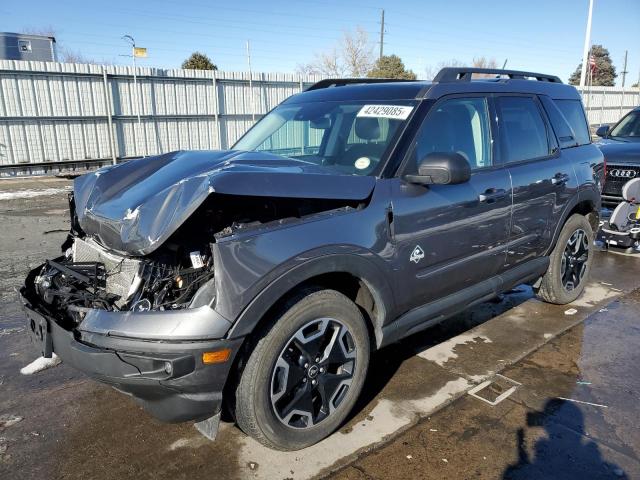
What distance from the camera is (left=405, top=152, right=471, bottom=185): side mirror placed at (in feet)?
9.05

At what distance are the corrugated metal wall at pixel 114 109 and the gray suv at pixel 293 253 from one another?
11661 millimetres

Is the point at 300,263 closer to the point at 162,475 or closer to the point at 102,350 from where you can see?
the point at 102,350

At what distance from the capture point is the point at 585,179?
14.9 ft

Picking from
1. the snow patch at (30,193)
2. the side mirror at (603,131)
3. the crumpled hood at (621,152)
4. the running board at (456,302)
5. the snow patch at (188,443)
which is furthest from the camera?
the snow patch at (30,193)

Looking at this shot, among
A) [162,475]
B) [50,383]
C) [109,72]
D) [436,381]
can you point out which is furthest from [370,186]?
[109,72]

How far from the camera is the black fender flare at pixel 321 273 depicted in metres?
2.24

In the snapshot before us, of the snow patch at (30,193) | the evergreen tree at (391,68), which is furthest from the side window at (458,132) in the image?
the evergreen tree at (391,68)

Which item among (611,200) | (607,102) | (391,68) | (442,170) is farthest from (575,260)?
(391,68)

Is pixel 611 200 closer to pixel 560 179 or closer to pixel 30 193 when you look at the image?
pixel 560 179

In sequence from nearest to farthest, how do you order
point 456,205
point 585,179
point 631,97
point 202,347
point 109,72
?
point 202,347, point 456,205, point 585,179, point 109,72, point 631,97

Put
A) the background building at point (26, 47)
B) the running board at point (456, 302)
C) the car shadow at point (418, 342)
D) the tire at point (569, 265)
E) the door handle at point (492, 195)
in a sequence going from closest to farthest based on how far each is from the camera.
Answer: the running board at point (456, 302) → the car shadow at point (418, 342) → the door handle at point (492, 195) → the tire at point (569, 265) → the background building at point (26, 47)

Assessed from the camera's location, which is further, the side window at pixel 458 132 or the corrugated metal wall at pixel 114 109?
the corrugated metal wall at pixel 114 109

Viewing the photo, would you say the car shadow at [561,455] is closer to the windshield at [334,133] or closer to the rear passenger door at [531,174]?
the rear passenger door at [531,174]

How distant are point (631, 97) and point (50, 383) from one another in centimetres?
3417
